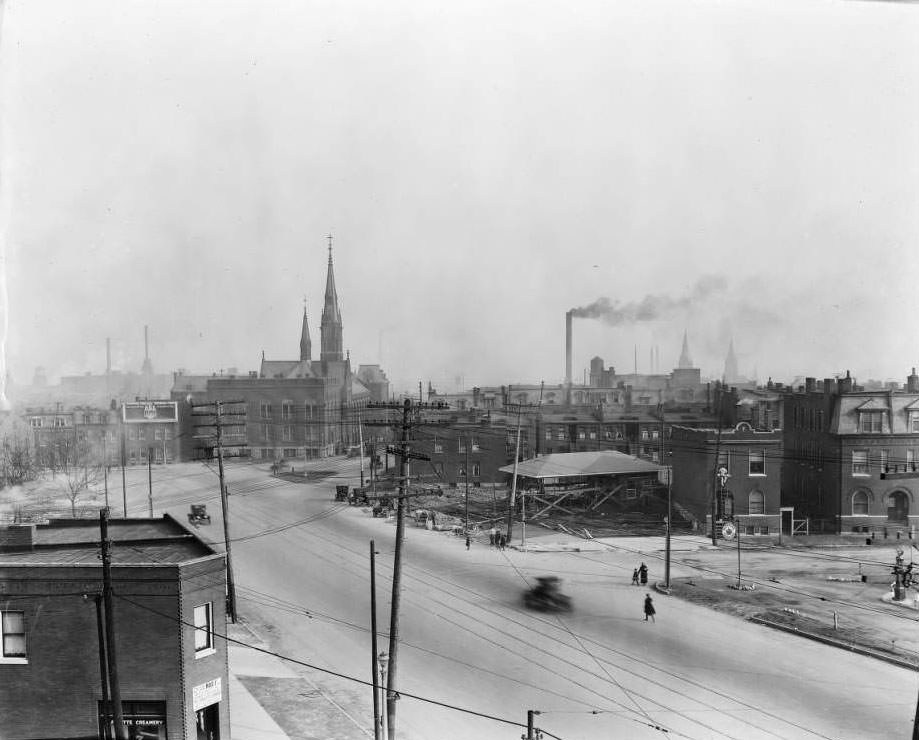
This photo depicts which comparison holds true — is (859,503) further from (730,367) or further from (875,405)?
(730,367)

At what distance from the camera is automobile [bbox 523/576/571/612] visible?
44.4 feet

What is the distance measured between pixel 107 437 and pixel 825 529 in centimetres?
1619

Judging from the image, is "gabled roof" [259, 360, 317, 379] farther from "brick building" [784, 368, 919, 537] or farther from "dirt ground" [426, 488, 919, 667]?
"brick building" [784, 368, 919, 537]

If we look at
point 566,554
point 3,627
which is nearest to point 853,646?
point 566,554

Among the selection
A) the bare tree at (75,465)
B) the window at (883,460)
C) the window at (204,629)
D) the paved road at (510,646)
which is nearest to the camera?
the window at (204,629)

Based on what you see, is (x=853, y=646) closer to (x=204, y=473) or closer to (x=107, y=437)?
(x=204, y=473)

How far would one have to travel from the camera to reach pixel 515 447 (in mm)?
17625

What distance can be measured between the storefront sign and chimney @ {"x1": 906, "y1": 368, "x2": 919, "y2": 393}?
14089mm

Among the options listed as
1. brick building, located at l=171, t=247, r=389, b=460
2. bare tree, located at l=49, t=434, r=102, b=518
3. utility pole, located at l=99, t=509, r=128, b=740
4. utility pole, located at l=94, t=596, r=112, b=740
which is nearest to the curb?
brick building, located at l=171, t=247, r=389, b=460

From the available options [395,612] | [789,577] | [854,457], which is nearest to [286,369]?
[395,612]

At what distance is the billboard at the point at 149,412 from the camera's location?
1352 cm

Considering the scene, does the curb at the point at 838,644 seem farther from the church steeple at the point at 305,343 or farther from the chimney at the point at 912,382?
the church steeple at the point at 305,343

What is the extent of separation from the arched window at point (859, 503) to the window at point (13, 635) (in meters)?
16.3

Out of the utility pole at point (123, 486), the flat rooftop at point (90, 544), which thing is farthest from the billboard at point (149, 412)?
the flat rooftop at point (90, 544)
